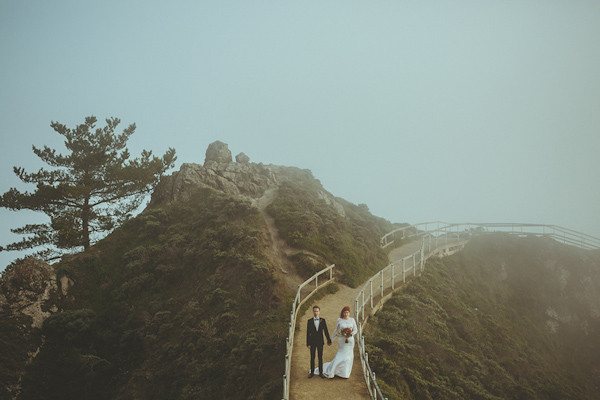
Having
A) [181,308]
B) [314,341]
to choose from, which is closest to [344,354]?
[314,341]

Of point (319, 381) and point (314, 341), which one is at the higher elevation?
point (314, 341)

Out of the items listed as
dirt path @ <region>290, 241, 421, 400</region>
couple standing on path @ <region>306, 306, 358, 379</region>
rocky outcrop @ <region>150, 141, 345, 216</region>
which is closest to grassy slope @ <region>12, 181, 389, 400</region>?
dirt path @ <region>290, 241, 421, 400</region>

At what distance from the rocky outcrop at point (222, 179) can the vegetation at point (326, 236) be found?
2.90 meters

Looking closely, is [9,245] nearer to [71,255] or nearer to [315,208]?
[71,255]

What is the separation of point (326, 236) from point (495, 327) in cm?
1189

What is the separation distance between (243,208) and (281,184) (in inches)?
429

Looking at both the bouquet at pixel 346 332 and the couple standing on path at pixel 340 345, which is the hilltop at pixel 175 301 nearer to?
A: the couple standing on path at pixel 340 345

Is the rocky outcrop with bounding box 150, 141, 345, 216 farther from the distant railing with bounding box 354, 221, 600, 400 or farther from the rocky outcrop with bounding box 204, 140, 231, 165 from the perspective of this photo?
the distant railing with bounding box 354, 221, 600, 400

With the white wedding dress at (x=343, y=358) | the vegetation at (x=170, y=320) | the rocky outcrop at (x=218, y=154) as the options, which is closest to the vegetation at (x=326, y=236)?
the vegetation at (x=170, y=320)

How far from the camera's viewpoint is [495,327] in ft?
68.7

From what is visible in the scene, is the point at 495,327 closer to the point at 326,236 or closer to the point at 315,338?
the point at 326,236

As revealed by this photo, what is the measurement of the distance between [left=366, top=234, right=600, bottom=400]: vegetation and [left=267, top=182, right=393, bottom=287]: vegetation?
3740 millimetres

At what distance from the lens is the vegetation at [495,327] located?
14047mm

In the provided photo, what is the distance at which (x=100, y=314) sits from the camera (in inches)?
779
